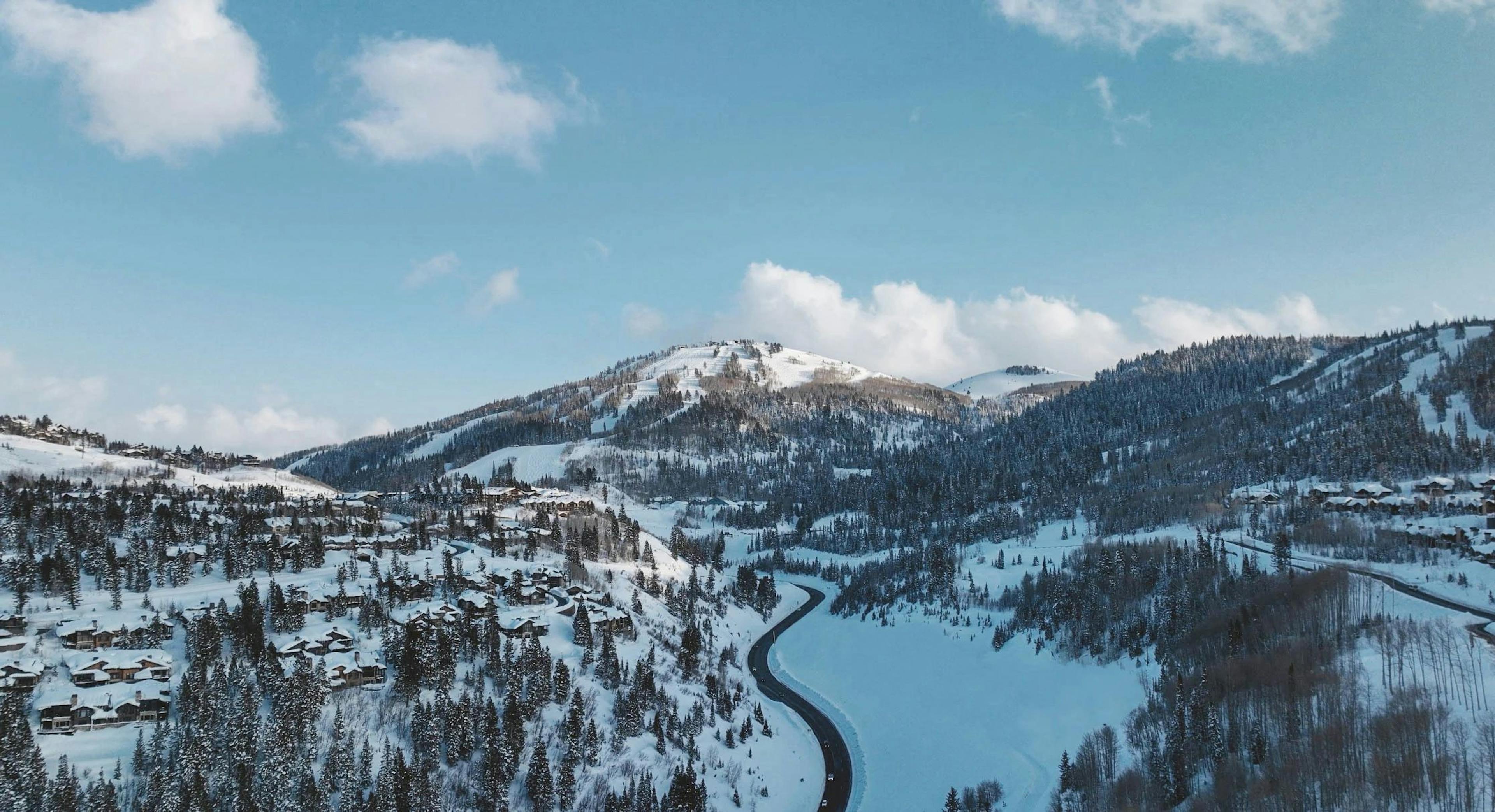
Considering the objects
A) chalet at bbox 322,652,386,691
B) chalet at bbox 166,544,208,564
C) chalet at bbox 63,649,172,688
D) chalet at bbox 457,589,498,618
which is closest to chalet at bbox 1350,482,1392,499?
chalet at bbox 457,589,498,618

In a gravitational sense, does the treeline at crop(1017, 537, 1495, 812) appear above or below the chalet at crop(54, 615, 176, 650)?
below

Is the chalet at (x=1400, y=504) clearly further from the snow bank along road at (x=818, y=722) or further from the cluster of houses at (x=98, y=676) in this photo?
the cluster of houses at (x=98, y=676)

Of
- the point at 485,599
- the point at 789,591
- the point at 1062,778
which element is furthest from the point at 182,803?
the point at 789,591

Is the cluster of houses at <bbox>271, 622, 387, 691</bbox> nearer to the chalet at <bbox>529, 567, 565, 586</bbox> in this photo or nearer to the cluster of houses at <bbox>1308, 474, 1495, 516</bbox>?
the chalet at <bbox>529, 567, 565, 586</bbox>

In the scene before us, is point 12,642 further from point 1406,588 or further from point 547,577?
point 1406,588

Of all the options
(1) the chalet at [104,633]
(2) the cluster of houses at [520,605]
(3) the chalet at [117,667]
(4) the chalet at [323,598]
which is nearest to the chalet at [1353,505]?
(2) the cluster of houses at [520,605]

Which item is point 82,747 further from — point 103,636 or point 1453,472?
point 1453,472
